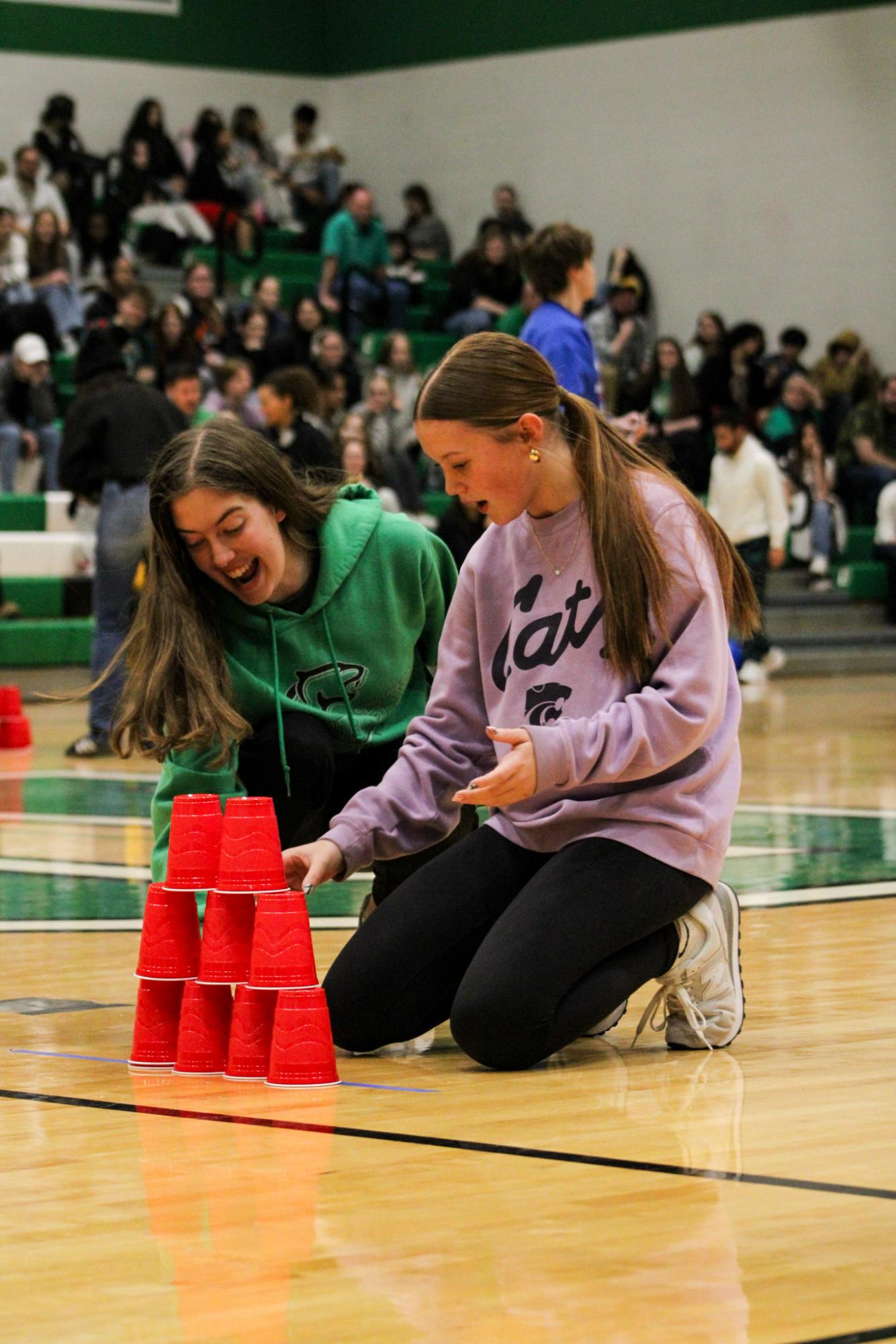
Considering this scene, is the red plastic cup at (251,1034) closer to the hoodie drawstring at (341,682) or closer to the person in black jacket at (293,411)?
the hoodie drawstring at (341,682)

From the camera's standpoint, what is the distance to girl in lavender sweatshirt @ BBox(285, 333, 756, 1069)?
10.7ft

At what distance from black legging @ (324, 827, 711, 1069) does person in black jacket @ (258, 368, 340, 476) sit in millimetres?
5901

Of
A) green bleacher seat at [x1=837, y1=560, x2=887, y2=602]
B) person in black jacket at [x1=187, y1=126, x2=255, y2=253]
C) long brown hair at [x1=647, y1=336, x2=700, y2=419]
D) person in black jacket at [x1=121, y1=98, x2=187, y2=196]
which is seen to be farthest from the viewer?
person in black jacket at [x1=121, y1=98, x2=187, y2=196]

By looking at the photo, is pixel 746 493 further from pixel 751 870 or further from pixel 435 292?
pixel 435 292

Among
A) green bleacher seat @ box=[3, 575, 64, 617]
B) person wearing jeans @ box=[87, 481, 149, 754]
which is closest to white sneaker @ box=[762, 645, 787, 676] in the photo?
green bleacher seat @ box=[3, 575, 64, 617]

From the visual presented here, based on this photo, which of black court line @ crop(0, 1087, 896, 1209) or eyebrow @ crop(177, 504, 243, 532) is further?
eyebrow @ crop(177, 504, 243, 532)

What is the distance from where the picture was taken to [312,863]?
3.43 metres

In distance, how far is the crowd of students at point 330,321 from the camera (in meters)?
13.7

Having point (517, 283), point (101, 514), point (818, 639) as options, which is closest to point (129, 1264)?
point (101, 514)

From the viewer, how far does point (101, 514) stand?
9.03 meters

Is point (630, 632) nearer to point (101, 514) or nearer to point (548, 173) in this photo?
point (101, 514)

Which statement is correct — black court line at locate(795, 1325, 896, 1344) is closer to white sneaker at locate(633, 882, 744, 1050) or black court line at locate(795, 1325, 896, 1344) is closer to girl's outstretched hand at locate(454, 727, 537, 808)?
girl's outstretched hand at locate(454, 727, 537, 808)

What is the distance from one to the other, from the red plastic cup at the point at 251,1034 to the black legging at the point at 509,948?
19cm

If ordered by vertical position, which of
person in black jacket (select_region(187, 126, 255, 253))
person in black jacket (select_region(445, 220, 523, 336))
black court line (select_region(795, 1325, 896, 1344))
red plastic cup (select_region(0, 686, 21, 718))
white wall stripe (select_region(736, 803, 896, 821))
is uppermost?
person in black jacket (select_region(187, 126, 255, 253))
